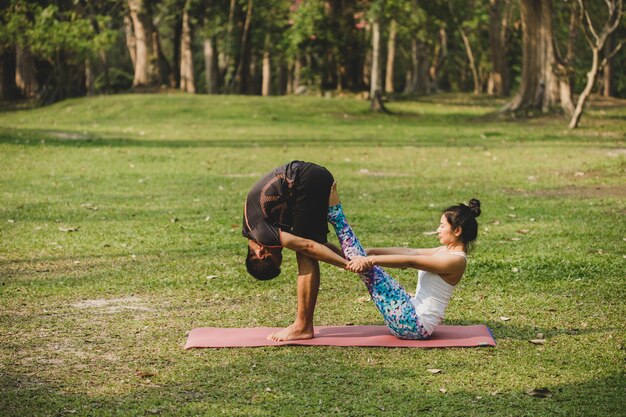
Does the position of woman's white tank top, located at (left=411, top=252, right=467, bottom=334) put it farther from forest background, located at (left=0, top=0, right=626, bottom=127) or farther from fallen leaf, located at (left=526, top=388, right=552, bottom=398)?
forest background, located at (left=0, top=0, right=626, bottom=127)

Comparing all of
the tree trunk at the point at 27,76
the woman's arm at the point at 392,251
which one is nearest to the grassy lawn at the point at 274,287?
the woman's arm at the point at 392,251

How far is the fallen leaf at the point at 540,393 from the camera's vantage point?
5688 mm

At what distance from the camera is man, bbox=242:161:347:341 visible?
662 centimetres

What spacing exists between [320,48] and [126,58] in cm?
3100

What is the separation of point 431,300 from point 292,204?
120cm

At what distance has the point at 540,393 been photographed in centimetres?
571

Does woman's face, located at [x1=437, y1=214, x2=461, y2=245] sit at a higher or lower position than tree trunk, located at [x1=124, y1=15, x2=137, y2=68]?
lower

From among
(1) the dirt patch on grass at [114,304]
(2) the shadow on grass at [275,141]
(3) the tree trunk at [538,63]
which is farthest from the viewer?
(3) the tree trunk at [538,63]

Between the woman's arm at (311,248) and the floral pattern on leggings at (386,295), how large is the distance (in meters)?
0.11

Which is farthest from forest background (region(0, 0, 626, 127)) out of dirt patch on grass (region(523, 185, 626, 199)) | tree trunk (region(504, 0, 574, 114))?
dirt patch on grass (region(523, 185, 626, 199))

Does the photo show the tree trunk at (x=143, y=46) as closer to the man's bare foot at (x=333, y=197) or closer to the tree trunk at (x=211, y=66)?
the tree trunk at (x=211, y=66)

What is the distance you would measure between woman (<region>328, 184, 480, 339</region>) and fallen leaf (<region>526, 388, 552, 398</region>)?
1.20m

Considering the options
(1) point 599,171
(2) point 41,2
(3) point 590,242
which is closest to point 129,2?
(2) point 41,2

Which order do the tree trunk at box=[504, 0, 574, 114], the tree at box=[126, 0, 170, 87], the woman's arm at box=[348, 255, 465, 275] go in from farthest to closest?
the tree at box=[126, 0, 170, 87] → the tree trunk at box=[504, 0, 574, 114] → the woman's arm at box=[348, 255, 465, 275]
